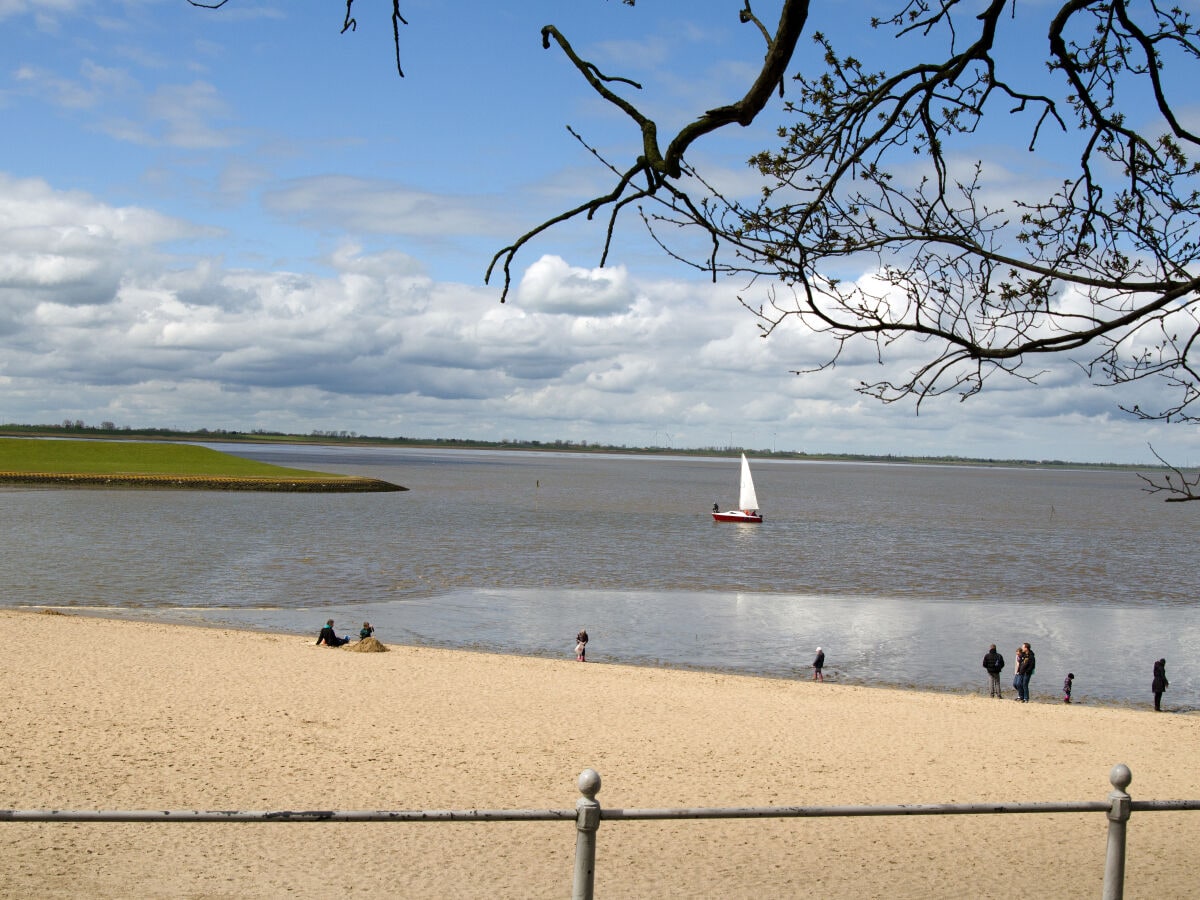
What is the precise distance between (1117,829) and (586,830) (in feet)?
9.20

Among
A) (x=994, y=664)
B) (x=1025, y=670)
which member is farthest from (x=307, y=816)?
(x=994, y=664)

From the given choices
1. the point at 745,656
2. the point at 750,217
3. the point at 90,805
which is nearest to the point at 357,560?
→ the point at 745,656

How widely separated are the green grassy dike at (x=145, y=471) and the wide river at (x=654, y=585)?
19.3m

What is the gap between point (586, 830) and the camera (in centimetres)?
471

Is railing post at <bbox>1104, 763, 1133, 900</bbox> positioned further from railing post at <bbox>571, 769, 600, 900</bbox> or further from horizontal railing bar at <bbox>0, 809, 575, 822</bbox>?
horizontal railing bar at <bbox>0, 809, 575, 822</bbox>

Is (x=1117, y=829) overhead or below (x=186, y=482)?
overhead

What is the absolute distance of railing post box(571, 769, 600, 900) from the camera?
15.3 ft

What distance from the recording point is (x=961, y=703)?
23.4 metres

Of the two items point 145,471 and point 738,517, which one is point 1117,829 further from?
point 145,471

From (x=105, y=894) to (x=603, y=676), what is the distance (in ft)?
52.5

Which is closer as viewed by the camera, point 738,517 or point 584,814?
point 584,814

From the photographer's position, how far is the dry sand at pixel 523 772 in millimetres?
10820

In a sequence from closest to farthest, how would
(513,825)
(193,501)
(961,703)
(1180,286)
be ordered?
1. (1180,286)
2. (513,825)
3. (961,703)
4. (193,501)

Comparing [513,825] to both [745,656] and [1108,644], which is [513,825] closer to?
[745,656]
